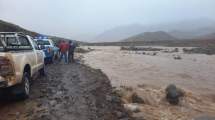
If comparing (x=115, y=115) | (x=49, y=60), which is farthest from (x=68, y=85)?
(x=49, y=60)

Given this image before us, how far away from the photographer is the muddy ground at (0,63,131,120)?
365 inches

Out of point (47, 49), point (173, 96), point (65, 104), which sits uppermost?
point (47, 49)

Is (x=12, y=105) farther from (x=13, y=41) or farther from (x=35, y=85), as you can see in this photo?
(x=35, y=85)

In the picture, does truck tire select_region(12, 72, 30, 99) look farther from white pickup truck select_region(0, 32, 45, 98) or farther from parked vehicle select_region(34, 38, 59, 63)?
parked vehicle select_region(34, 38, 59, 63)

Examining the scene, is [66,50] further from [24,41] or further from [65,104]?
[65,104]

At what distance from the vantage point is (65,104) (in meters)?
10.5

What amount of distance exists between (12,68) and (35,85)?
4.47 meters

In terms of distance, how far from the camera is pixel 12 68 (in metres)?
9.23

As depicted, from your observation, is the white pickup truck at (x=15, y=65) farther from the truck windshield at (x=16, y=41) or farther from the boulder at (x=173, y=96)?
the boulder at (x=173, y=96)

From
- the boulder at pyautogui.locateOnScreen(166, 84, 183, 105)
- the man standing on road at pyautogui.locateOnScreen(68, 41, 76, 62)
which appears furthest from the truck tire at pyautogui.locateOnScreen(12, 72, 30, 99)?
the man standing on road at pyautogui.locateOnScreen(68, 41, 76, 62)

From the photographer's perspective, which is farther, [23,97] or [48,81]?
[48,81]

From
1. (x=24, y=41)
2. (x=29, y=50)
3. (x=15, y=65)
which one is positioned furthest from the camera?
(x=24, y=41)

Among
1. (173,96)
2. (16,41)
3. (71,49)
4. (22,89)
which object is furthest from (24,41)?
(71,49)

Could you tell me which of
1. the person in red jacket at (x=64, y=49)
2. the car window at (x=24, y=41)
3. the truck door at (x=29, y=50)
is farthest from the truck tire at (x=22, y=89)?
the person in red jacket at (x=64, y=49)
